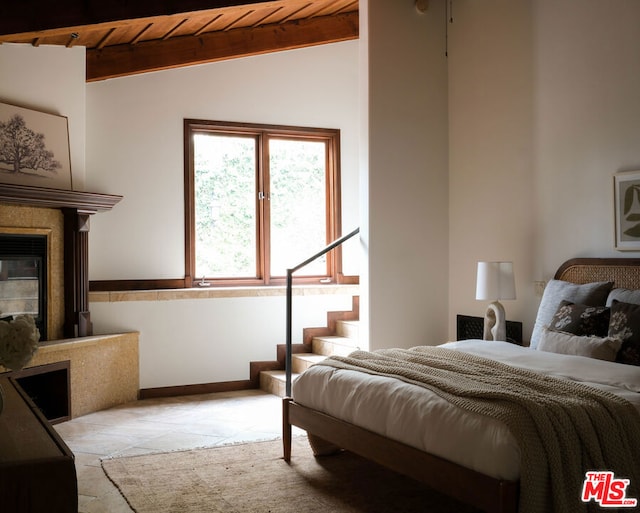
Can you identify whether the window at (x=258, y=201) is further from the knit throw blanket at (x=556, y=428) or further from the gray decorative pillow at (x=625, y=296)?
the knit throw blanket at (x=556, y=428)

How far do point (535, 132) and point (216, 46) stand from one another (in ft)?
9.40

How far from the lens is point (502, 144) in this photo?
202 inches

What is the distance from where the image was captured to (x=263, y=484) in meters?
3.57

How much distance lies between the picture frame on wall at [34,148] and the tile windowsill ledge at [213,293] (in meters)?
0.94

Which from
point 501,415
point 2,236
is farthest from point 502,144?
point 2,236

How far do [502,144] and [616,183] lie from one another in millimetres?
1138

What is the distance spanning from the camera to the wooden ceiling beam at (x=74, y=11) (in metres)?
4.01

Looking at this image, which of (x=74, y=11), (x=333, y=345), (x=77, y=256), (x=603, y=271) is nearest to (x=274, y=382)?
(x=333, y=345)

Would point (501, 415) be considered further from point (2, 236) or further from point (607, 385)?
point (2, 236)

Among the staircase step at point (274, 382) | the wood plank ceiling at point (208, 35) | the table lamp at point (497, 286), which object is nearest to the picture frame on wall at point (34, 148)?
the wood plank ceiling at point (208, 35)

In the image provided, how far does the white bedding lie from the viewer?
8.23 feet

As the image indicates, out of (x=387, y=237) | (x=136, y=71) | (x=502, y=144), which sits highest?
(x=136, y=71)

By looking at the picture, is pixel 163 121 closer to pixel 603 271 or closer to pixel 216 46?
pixel 216 46

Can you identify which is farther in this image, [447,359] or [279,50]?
[279,50]
